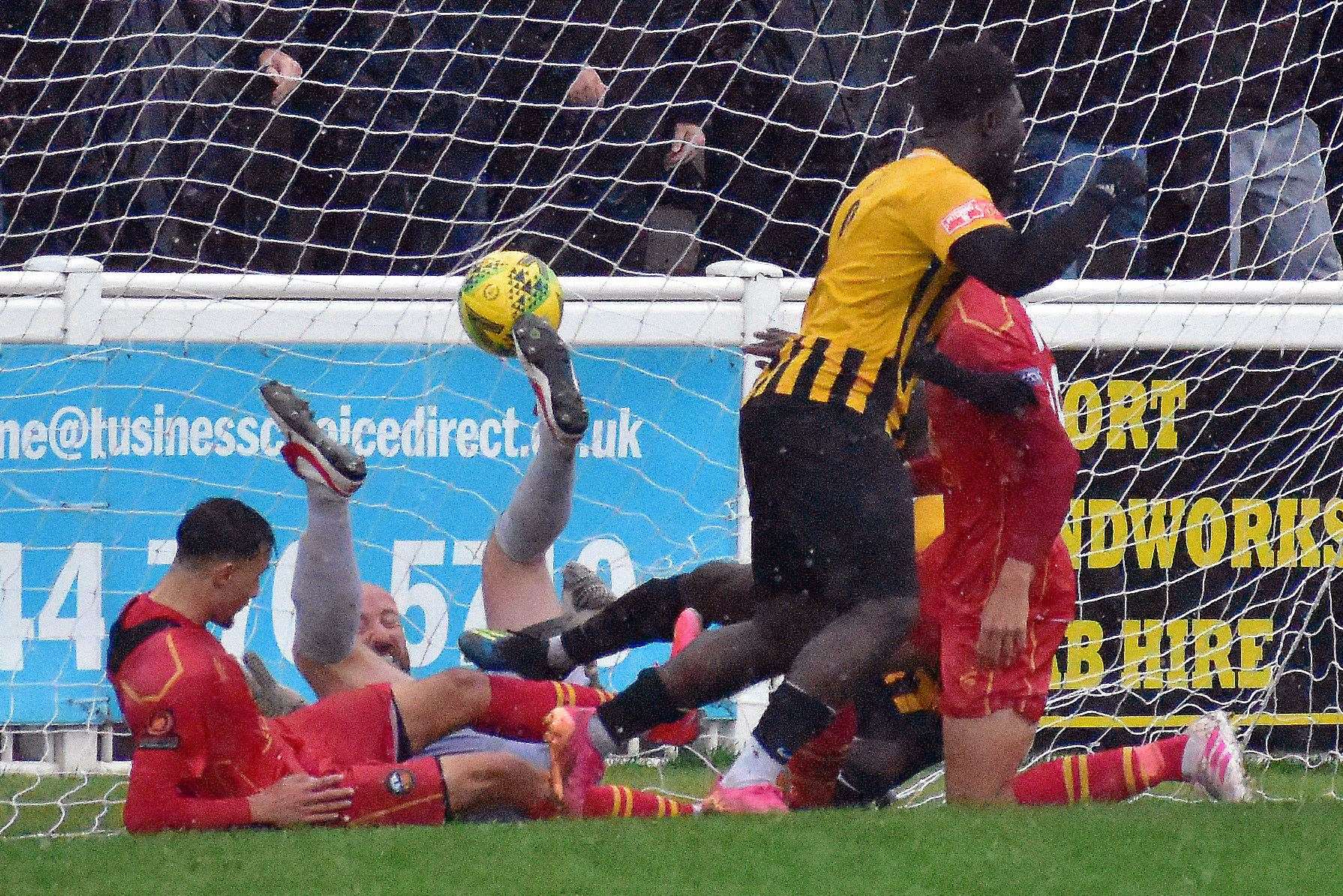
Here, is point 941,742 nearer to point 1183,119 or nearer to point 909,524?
point 909,524

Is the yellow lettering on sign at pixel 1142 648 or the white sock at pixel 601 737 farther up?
the yellow lettering on sign at pixel 1142 648

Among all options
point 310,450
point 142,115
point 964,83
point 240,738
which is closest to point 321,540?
point 310,450

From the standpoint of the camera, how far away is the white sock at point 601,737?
4.27 m

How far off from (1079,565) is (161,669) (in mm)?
3277

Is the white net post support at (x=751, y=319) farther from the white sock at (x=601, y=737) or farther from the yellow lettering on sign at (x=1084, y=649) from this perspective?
the white sock at (x=601, y=737)

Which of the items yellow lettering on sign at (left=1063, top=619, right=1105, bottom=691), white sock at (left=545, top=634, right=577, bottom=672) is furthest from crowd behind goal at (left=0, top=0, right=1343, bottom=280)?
white sock at (left=545, top=634, right=577, bottom=672)

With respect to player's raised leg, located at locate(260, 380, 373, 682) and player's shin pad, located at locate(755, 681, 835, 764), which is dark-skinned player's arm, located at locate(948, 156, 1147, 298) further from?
player's raised leg, located at locate(260, 380, 373, 682)

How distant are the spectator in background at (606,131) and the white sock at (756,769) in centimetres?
299

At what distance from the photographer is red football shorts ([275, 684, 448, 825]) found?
171 inches

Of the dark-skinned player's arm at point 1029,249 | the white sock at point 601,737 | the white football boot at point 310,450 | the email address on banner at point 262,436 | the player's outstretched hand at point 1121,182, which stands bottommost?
the white sock at point 601,737

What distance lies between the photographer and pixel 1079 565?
21.2 feet

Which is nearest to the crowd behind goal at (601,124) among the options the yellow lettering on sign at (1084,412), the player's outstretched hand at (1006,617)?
the yellow lettering on sign at (1084,412)

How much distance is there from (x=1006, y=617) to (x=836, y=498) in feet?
1.50

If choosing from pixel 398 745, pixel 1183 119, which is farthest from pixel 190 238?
pixel 1183 119
